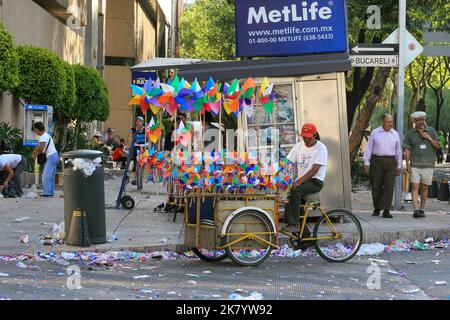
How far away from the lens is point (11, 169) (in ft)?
52.6

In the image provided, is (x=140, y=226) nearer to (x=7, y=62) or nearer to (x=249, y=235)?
(x=249, y=235)

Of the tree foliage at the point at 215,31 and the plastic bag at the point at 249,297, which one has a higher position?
the tree foliage at the point at 215,31

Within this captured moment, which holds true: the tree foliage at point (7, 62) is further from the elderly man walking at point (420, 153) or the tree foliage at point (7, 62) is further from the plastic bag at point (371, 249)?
the plastic bag at point (371, 249)

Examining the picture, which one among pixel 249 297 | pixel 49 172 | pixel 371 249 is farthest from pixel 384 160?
pixel 49 172

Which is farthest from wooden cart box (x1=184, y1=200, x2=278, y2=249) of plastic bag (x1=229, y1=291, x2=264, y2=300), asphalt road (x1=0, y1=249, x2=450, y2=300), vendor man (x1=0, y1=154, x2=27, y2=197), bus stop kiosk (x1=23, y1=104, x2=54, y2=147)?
bus stop kiosk (x1=23, y1=104, x2=54, y2=147)

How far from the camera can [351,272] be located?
9086mm

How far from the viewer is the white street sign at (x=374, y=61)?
14094 millimetres

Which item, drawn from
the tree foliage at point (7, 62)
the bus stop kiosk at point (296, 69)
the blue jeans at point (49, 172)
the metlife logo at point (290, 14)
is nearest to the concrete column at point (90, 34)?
the tree foliage at point (7, 62)

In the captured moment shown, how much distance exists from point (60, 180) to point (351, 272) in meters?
13.3

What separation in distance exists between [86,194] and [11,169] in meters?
6.37

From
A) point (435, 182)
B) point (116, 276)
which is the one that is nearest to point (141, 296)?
point (116, 276)

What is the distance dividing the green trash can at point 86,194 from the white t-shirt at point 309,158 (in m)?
2.50

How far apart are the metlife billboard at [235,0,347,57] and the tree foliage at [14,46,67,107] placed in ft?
29.7

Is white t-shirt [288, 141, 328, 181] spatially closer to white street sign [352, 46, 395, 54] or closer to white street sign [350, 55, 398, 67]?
white street sign [350, 55, 398, 67]
